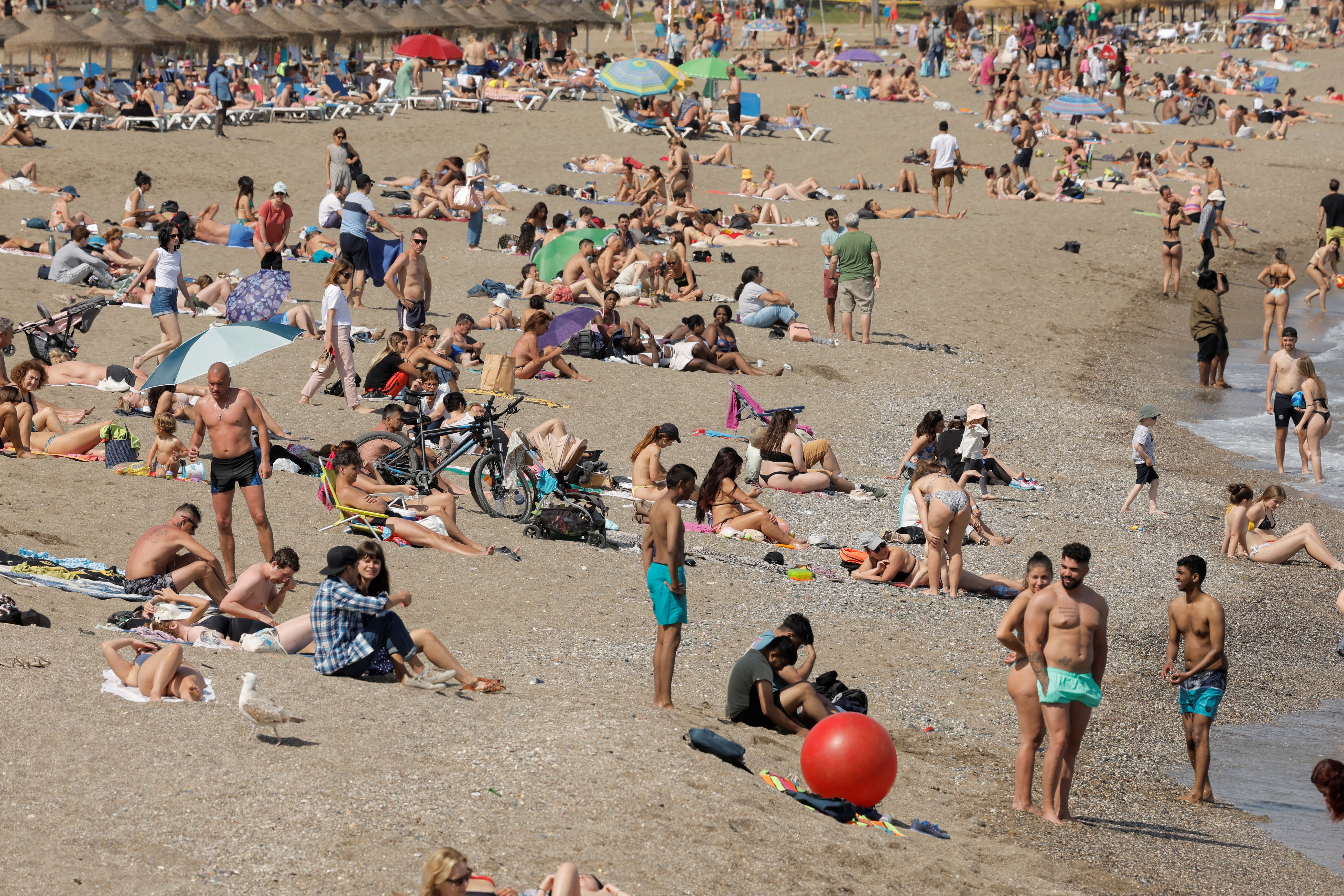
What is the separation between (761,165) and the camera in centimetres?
2995

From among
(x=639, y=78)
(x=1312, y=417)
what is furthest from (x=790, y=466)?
(x=639, y=78)

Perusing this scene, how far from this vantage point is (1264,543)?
12531 millimetres

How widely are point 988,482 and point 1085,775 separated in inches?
245

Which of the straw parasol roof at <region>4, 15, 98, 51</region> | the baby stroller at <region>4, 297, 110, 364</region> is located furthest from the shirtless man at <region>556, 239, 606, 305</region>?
the straw parasol roof at <region>4, 15, 98, 51</region>

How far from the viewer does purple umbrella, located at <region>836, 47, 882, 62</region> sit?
3997 centimetres

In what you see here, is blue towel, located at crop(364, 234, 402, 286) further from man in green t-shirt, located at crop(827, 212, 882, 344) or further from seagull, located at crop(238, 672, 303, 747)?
seagull, located at crop(238, 672, 303, 747)

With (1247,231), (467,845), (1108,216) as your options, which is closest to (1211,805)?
(467,845)

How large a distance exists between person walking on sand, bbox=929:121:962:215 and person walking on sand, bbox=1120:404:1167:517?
40.1ft

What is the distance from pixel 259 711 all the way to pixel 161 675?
743 mm

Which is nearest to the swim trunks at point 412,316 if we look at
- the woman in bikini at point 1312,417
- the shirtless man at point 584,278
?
the shirtless man at point 584,278

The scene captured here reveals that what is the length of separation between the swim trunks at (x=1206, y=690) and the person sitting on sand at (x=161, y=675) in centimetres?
520

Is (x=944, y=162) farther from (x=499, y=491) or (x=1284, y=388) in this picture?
(x=499, y=491)

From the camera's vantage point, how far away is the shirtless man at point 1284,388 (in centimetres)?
1467

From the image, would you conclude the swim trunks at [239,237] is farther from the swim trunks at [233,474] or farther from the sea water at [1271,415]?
the sea water at [1271,415]
